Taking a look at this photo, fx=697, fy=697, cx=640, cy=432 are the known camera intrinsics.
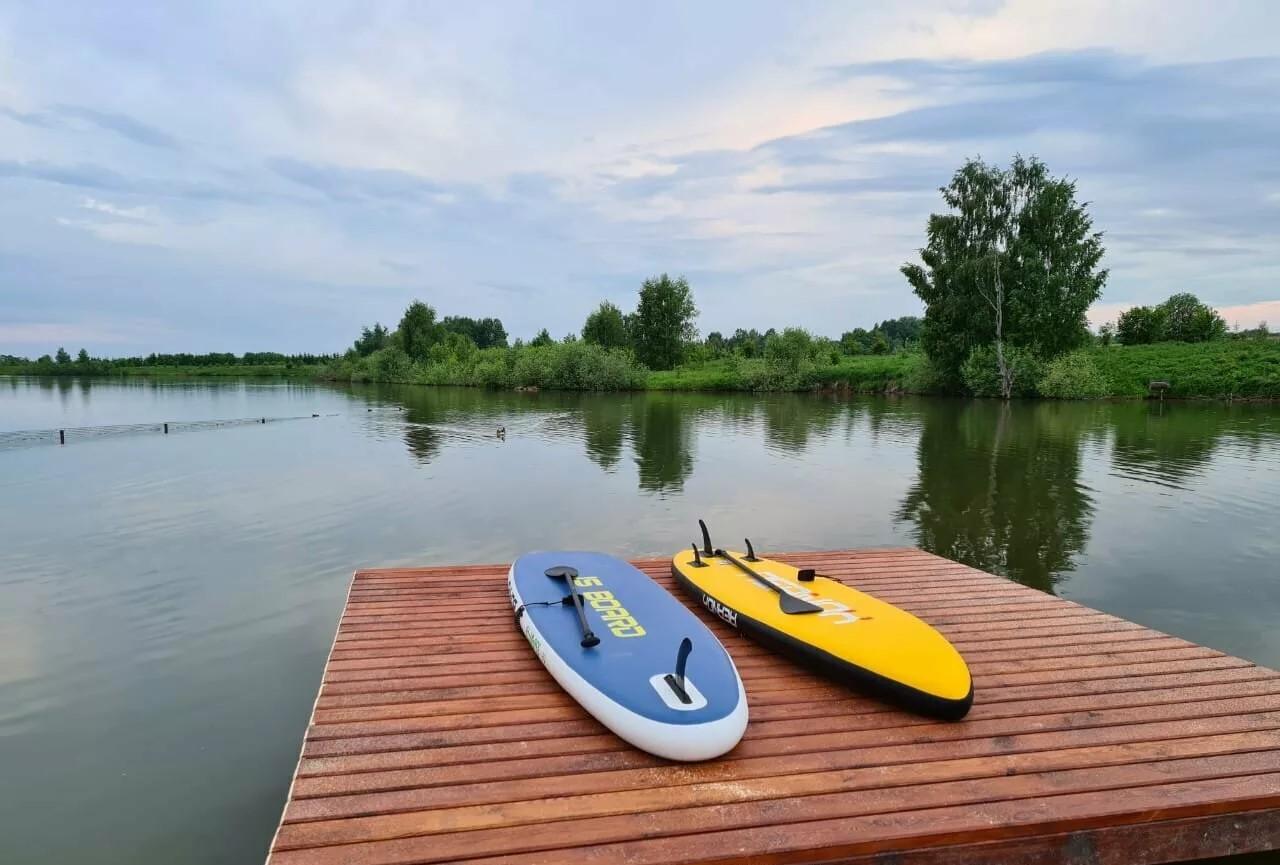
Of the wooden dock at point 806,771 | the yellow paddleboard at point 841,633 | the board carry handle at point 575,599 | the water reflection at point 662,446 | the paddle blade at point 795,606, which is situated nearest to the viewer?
the wooden dock at point 806,771

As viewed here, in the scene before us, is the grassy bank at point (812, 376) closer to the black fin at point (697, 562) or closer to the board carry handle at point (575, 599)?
the black fin at point (697, 562)

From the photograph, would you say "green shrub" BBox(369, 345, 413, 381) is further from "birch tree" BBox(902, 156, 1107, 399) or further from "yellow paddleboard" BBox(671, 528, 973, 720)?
"yellow paddleboard" BBox(671, 528, 973, 720)

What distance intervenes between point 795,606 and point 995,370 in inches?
1613

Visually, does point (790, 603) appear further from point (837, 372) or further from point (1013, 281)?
point (837, 372)

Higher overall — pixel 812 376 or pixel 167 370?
pixel 167 370

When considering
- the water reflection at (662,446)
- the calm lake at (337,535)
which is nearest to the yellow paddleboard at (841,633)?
the calm lake at (337,535)

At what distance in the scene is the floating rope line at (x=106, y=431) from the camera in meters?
21.1

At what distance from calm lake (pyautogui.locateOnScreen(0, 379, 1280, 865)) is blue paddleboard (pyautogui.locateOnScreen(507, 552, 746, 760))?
6.40ft

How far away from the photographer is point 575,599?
5.02 meters

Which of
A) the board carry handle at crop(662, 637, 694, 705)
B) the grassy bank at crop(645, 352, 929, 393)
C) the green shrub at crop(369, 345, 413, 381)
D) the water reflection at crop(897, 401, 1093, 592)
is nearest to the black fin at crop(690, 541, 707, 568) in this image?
the board carry handle at crop(662, 637, 694, 705)

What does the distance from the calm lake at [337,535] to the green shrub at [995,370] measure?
1417 centimetres

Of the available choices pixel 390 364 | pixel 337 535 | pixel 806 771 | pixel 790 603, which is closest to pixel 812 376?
pixel 337 535

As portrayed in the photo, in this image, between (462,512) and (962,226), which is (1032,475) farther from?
(962,226)

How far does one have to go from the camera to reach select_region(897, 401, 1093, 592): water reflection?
9.69 meters
